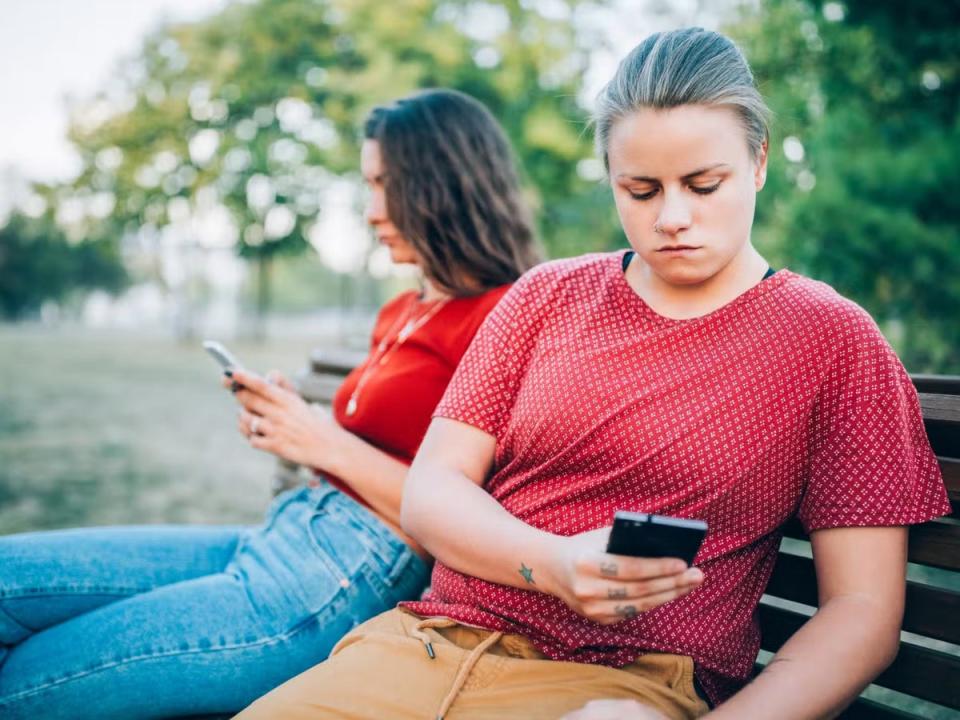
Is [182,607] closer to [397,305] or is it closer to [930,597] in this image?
[397,305]

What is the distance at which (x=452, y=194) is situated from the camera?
8.82 feet

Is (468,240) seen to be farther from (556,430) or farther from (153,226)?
(153,226)

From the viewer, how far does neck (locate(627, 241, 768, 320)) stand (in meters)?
1.75

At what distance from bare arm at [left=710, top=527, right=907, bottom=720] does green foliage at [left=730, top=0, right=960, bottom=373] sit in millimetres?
5497

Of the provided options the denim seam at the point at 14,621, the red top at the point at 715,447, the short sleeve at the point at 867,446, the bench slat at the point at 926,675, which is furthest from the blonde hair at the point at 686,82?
the denim seam at the point at 14,621

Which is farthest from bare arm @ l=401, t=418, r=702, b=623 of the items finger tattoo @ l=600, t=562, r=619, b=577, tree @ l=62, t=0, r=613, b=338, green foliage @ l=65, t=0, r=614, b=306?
tree @ l=62, t=0, r=613, b=338

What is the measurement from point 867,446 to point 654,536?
0.53 meters

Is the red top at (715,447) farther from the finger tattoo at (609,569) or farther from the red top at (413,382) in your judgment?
the red top at (413,382)

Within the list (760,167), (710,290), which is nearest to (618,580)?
(710,290)

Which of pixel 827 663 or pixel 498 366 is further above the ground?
pixel 498 366

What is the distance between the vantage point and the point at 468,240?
8.62 ft

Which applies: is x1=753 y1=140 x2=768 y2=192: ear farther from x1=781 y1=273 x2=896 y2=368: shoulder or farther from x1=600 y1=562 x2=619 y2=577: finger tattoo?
x1=600 y1=562 x2=619 y2=577: finger tattoo

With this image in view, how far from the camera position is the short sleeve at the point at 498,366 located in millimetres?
1868

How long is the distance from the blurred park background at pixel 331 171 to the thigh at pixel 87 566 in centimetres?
158
